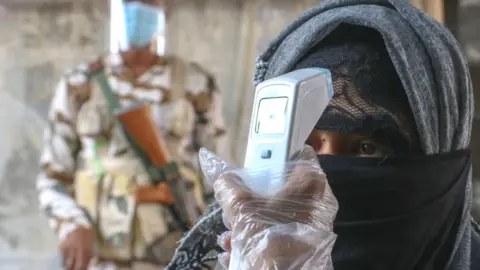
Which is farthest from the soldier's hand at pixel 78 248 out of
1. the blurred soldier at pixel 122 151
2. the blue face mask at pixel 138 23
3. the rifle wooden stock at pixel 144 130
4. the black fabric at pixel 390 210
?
the black fabric at pixel 390 210

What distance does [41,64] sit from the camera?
7.29 ft

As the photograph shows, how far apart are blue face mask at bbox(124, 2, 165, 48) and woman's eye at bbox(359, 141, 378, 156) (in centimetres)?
116

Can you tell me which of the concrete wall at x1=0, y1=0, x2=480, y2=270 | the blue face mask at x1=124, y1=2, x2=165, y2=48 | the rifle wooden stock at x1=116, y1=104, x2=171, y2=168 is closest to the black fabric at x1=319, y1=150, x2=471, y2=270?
the rifle wooden stock at x1=116, y1=104, x2=171, y2=168

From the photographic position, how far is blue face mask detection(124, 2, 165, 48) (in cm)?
182

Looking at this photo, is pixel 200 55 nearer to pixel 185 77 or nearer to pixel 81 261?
pixel 185 77

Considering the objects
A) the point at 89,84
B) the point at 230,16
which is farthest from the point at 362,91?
the point at 230,16

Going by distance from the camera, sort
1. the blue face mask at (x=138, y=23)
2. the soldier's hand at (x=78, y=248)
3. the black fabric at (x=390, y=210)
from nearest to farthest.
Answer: the black fabric at (x=390, y=210) → the soldier's hand at (x=78, y=248) → the blue face mask at (x=138, y=23)

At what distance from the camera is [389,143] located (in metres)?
0.75

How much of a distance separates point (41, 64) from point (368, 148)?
5.54 feet

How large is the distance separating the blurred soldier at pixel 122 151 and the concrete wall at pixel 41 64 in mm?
287

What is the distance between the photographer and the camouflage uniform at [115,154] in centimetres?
165

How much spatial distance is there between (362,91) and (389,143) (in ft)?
0.22

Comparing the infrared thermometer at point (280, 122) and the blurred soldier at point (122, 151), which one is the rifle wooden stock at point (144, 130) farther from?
the infrared thermometer at point (280, 122)

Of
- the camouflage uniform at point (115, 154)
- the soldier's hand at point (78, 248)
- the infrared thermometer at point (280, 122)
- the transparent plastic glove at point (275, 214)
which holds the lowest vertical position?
the soldier's hand at point (78, 248)
